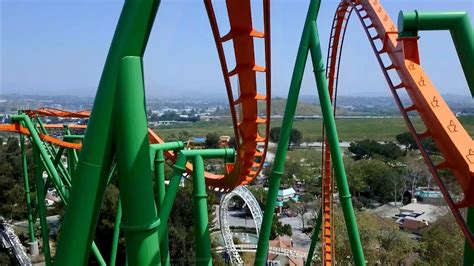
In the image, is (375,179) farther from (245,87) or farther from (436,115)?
(436,115)

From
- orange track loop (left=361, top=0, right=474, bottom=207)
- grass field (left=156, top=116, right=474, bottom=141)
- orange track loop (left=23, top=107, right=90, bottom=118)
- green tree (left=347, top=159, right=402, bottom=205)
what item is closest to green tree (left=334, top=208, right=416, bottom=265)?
orange track loop (left=23, top=107, right=90, bottom=118)

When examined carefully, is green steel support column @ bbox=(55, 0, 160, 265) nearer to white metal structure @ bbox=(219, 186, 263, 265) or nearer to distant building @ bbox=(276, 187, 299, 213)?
white metal structure @ bbox=(219, 186, 263, 265)

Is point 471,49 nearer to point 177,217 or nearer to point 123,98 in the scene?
point 123,98

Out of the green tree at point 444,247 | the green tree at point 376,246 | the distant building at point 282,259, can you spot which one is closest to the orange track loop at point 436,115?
the green tree at point 444,247

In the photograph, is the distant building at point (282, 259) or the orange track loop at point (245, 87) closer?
the orange track loop at point (245, 87)

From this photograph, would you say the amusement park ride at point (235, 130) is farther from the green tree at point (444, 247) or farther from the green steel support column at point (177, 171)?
the green tree at point (444, 247)
